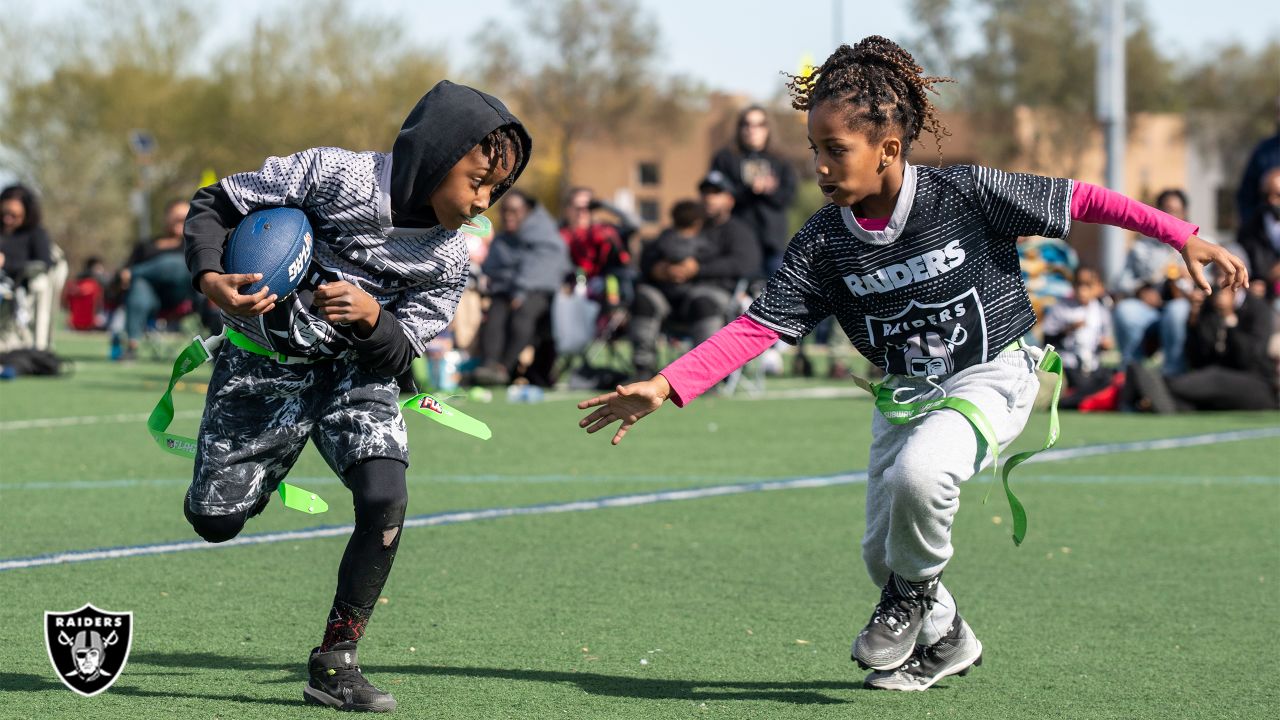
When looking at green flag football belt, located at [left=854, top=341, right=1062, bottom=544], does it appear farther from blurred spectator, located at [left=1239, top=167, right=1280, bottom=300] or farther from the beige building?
the beige building

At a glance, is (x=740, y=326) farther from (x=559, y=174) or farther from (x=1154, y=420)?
(x=559, y=174)

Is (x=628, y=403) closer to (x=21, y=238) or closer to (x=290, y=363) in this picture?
(x=290, y=363)

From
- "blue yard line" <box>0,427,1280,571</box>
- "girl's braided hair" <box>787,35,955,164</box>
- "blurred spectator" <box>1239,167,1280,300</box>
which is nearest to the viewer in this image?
"girl's braided hair" <box>787,35,955,164</box>

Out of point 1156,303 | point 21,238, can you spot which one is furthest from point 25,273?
point 1156,303

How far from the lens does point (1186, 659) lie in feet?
17.4

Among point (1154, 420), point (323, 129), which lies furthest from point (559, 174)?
point (1154, 420)

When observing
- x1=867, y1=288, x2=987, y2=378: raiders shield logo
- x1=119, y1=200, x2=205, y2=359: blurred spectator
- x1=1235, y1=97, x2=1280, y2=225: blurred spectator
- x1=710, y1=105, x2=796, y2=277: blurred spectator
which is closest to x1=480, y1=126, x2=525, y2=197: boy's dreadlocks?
x1=867, y1=288, x2=987, y2=378: raiders shield logo

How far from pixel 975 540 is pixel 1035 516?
0.83 m

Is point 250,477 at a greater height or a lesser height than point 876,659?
greater

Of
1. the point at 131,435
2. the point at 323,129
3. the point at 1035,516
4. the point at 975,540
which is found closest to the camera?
the point at 975,540

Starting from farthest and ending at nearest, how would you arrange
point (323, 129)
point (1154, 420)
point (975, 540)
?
point (323, 129)
point (1154, 420)
point (975, 540)

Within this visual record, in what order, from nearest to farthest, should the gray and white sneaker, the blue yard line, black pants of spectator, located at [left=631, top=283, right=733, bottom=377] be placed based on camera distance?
the gray and white sneaker → the blue yard line → black pants of spectator, located at [left=631, top=283, right=733, bottom=377]

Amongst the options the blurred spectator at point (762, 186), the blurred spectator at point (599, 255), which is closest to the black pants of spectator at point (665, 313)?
the blurred spectator at point (762, 186)

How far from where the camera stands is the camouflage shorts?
484 cm
